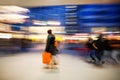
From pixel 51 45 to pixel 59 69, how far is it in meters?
0.55

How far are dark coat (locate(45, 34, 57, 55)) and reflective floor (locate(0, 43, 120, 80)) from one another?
0.53 feet

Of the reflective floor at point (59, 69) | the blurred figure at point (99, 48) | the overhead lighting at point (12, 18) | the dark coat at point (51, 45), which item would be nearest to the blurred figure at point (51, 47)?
the dark coat at point (51, 45)

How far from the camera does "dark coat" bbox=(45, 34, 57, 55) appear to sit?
591 cm

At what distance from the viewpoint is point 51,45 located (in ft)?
19.9

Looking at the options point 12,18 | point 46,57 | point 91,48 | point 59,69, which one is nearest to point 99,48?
point 91,48

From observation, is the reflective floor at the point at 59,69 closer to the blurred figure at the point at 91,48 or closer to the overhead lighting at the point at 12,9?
the blurred figure at the point at 91,48

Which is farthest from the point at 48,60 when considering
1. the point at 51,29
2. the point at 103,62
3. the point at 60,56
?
the point at 103,62

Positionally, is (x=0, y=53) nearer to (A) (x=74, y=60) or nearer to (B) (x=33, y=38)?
(B) (x=33, y=38)

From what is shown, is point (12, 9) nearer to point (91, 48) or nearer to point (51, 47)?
point (51, 47)

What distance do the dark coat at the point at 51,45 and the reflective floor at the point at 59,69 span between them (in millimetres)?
160

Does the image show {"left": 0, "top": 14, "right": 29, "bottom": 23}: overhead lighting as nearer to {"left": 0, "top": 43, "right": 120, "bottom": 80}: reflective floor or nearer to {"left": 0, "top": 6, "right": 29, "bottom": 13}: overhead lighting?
{"left": 0, "top": 6, "right": 29, "bottom": 13}: overhead lighting

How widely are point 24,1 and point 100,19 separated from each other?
159 cm

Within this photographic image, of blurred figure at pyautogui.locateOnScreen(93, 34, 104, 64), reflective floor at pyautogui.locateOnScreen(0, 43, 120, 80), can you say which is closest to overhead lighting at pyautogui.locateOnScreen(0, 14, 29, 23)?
reflective floor at pyautogui.locateOnScreen(0, 43, 120, 80)

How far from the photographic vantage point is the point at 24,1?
580cm
